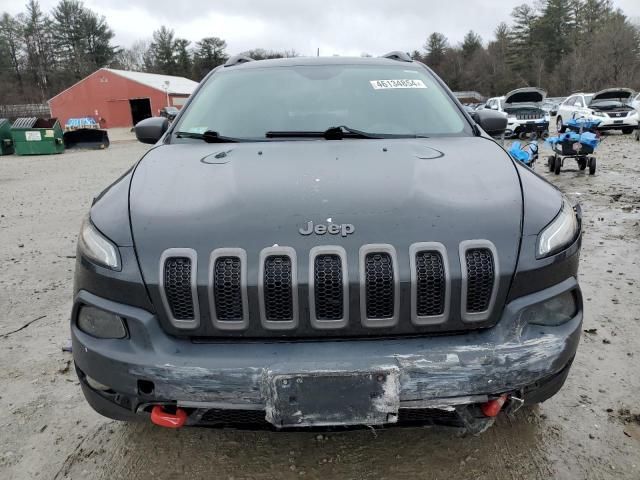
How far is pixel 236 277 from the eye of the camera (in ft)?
5.44

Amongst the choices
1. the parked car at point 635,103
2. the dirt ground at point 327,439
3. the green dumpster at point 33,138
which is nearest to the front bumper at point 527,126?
the parked car at point 635,103

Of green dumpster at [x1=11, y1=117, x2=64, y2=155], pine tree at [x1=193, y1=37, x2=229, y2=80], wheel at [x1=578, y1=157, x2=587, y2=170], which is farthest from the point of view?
pine tree at [x1=193, y1=37, x2=229, y2=80]

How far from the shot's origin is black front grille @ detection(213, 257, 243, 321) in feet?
5.43

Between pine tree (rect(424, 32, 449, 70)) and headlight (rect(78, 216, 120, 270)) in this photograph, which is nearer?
headlight (rect(78, 216, 120, 270))

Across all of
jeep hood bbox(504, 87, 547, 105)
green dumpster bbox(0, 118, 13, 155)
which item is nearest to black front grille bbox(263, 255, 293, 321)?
jeep hood bbox(504, 87, 547, 105)

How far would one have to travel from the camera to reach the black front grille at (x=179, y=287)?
168 centimetres

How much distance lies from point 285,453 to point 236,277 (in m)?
0.99

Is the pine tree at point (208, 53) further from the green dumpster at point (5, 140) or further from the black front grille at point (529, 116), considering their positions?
the black front grille at point (529, 116)

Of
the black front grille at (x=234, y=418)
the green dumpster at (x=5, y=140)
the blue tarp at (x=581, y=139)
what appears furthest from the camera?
the green dumpster at (x=5, y=140)

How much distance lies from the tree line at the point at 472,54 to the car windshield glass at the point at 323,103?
59.6m

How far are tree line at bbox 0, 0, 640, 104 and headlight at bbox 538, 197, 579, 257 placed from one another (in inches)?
2380

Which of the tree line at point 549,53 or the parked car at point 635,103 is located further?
the tree line at point 549,53

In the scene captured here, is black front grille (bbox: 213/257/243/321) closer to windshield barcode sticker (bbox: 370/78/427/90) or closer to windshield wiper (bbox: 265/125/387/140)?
windshield wiper (bbox: 265/125/387/140)

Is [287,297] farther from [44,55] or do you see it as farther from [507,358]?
[44,55]
